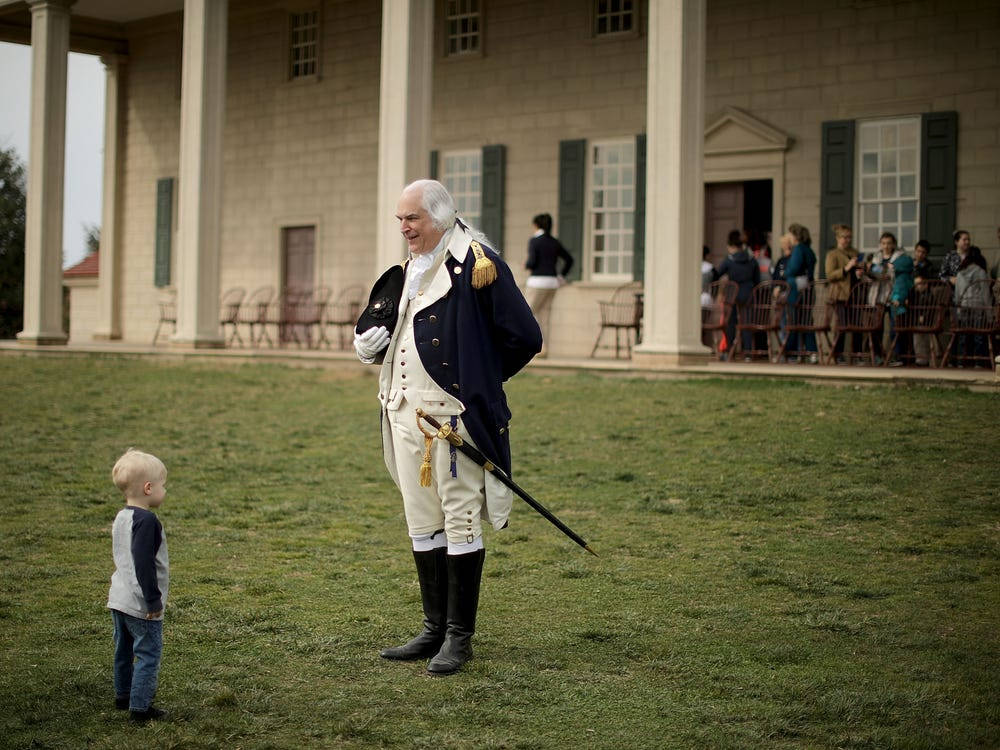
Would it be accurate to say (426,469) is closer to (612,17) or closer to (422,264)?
(422,264)

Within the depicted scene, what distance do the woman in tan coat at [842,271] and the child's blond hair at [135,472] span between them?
11329mm

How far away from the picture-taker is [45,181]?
20.7 meters

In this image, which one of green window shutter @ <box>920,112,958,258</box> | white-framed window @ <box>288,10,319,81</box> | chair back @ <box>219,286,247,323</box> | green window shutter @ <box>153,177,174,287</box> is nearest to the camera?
green window shutter @ <box>920,112,958,258</box>

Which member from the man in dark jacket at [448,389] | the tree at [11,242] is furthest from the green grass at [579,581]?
the tree at [11,242]

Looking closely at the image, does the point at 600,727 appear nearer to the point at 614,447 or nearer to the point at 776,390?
the point at 614,447

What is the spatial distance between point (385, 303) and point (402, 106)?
11041 millimetres

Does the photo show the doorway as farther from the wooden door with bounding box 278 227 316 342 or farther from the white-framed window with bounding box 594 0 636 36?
the wooden door with bounding box 278 227 316 342

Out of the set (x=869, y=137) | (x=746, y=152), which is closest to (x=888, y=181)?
(x=869, y=137)

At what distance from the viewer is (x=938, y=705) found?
4.30 meters

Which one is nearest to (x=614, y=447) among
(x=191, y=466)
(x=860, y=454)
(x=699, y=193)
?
(x=860, y=454)

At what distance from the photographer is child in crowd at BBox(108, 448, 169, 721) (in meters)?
4.08

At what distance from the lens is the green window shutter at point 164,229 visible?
24.5 meters

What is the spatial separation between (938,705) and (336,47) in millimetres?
19404

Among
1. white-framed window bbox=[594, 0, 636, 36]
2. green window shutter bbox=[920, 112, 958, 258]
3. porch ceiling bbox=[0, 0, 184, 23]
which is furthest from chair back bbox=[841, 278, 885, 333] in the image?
porch ceiling bbox=[0, 0, 184, 23]
